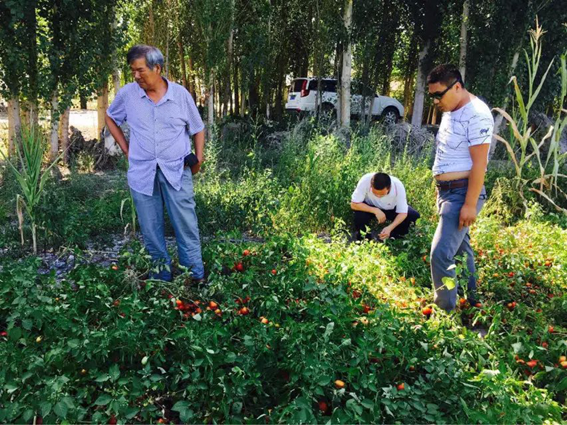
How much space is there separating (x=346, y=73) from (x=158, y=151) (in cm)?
925

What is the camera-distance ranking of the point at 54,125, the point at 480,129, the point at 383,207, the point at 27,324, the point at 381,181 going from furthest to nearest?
the point at 54,125
the point at 383,207
the point at 381,181
the point at 480,129
the point at 27,324

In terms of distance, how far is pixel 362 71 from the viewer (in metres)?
13.2

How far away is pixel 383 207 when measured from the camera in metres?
4.73

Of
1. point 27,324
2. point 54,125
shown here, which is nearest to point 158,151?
point 27,324

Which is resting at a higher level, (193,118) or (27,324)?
(193,118)

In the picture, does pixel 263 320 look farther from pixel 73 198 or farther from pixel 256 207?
pixel 73 198

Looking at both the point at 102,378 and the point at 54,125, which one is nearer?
the point at 102,378

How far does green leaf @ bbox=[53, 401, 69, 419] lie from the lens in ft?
6.14

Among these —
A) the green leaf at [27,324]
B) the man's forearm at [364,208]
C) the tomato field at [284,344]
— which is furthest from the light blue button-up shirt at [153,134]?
the man's forearm at [364,208]

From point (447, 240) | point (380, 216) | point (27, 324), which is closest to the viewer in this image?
point (27, 324)

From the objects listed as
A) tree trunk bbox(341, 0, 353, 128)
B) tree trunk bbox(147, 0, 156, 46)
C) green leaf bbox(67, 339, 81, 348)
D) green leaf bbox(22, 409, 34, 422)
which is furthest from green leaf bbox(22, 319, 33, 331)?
tree trunk bbox(147, 0, 156, 46)

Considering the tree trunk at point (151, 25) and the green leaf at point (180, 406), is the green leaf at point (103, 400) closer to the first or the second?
the green leaf at point (180, 406)

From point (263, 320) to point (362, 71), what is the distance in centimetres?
1179

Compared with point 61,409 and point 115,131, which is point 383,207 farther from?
point 61,409
